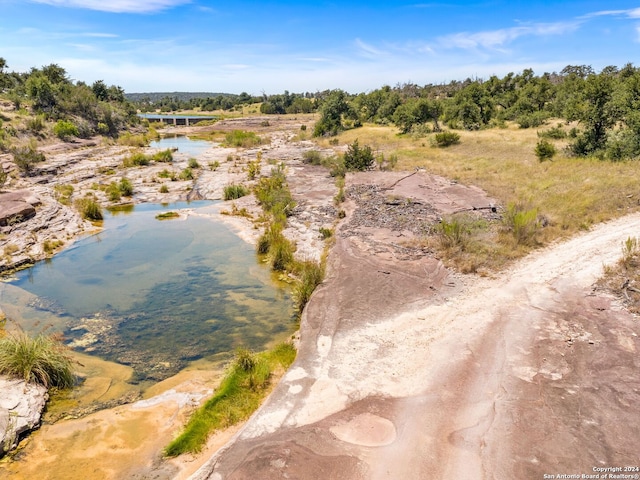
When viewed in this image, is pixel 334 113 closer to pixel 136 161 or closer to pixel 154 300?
pixel 136 161

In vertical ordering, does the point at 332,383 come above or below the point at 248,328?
above

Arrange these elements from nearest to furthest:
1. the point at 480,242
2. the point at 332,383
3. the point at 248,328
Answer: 1. the point at 332,383
2. the point at 248,328
3. the point at 480,242

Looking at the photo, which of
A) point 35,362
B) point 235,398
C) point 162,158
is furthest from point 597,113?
point 162,158

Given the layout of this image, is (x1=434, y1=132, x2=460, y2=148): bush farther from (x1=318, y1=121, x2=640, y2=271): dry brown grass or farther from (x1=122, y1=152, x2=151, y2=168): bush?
(x1=122, y1=152, x2=151, y2=168): bush

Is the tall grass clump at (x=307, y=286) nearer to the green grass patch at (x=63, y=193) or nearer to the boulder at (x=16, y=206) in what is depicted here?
the boulder at (x=16, y=206)

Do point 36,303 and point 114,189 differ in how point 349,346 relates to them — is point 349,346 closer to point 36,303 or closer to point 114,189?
point 36,303

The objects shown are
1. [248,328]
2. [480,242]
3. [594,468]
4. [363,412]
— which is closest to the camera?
[594,468]

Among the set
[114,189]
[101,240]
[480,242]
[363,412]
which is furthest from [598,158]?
[114,189]
